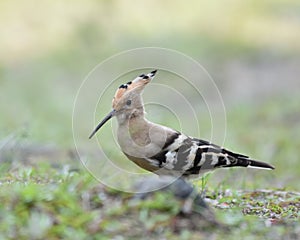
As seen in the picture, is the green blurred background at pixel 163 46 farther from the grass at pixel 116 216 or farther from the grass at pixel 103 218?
the grass at pixel 103 218

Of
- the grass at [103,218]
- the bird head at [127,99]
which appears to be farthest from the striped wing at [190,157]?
the grass at [103,218]

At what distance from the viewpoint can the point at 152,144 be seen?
196 inches

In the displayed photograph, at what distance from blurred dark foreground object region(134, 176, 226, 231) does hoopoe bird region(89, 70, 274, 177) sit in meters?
0.57

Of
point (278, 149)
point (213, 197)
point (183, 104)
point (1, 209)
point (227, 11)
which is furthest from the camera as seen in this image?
point (227, 11)

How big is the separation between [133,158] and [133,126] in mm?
227

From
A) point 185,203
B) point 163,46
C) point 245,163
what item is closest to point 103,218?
point 185,203

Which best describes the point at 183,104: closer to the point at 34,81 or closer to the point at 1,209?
the point at 34,81

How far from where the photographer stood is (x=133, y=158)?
496cm

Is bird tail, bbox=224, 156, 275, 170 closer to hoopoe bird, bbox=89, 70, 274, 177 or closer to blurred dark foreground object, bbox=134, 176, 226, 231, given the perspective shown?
hoopoe bird, bbox=89, 70, 274, 177

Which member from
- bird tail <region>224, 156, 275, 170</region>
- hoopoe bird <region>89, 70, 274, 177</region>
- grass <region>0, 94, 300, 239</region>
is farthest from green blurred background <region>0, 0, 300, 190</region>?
grass <region>0, 94, 300, 239</region>

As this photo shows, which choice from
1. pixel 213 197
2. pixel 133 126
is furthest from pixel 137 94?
pixel 213 197

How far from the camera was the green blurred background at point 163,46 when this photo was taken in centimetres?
1191

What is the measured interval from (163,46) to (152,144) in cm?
1018

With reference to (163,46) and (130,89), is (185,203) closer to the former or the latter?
(130,89)
